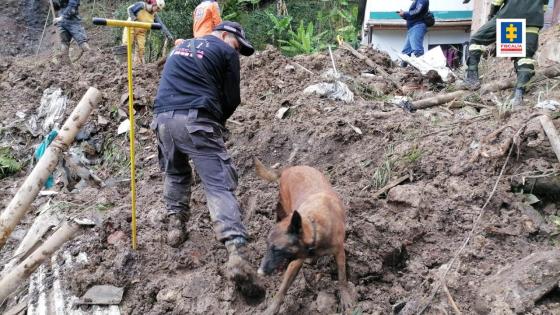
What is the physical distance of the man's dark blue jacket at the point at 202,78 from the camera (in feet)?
14.7

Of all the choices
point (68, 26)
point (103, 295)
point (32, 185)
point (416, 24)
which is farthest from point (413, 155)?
point (68, 26)

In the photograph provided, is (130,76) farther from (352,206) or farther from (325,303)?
(325,303)

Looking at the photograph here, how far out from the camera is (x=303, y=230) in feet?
12.1

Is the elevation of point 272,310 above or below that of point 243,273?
below

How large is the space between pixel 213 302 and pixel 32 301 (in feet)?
5.42

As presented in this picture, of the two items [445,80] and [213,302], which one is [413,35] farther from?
[213,302]

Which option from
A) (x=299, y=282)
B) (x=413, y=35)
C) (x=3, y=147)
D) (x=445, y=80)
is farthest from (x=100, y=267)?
(x=413, y=35)

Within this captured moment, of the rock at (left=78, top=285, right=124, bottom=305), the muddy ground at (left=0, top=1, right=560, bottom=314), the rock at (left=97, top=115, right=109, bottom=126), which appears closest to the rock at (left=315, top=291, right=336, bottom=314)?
the muddy ground at (left=0, top=1, right=560, bottom=314)

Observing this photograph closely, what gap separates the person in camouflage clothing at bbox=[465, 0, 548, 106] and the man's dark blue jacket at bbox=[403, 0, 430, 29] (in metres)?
3.20

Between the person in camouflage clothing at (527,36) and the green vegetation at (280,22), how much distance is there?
676cm

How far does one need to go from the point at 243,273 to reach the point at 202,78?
1.68 metres

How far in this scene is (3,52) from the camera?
64.8 feet

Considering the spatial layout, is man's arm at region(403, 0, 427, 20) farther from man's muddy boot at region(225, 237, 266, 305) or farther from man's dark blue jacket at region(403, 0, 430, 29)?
man's muddy boot at region(225, 237, 266, 305)

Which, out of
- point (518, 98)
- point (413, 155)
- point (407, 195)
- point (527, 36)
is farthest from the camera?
point (527, 36)
